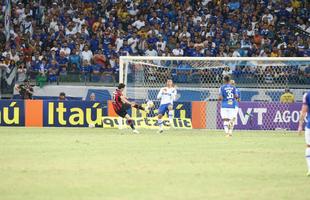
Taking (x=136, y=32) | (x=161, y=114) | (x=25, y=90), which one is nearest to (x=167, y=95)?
(x=161, y=114)

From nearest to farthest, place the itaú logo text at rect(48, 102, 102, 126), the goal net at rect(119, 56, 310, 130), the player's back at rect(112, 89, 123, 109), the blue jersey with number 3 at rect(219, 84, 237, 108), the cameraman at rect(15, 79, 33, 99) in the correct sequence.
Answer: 1. the blue jersey with number 3 at rect(219, 84, 237, 108)
2. the player's back at rect(112, 89, 123, 109)
3. the goal net at rect(119, 56, 310, 130)
4. the itaú logo text at rect(48, 102, 102, 126)
5. the cameraman at rect(15, 79, 33, 99)

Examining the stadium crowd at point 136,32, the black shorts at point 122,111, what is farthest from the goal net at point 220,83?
the stadium crowd at point 136,32

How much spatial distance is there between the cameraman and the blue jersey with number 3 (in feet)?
33.4

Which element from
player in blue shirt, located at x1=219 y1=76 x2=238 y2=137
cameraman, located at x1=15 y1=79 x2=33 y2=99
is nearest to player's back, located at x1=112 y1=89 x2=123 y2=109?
player in blue shirt, located at x1=219 y1=76 x2=238 y2=137

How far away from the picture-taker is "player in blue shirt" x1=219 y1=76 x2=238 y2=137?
86.5 feet

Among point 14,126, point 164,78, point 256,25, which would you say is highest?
point 256,25

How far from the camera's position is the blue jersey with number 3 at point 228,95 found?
86.4ft

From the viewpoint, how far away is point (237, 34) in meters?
34.7

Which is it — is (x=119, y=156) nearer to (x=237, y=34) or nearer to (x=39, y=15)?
(x=237, y=34)

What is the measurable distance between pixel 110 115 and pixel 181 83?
3.23 meters

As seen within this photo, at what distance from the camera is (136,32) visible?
36.1 m

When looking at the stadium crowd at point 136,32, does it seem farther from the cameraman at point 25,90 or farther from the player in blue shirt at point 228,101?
the player in blue shirt at point 228,101

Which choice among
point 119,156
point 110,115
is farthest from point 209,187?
point 110,115

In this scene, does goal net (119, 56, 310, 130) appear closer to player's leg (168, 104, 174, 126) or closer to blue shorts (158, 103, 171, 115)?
player's leg (168, 104, 174, 126)
